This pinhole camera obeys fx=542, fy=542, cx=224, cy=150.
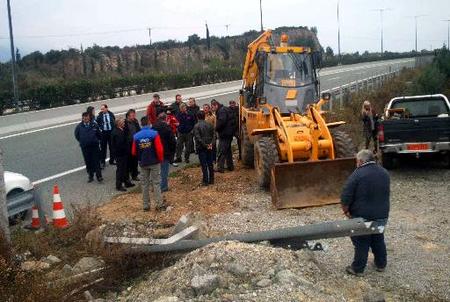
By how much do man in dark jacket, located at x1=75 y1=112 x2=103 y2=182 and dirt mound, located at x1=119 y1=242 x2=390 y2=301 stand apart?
6620mm

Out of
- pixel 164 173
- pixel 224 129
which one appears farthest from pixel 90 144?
pixel 224 129

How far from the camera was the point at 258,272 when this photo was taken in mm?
5840

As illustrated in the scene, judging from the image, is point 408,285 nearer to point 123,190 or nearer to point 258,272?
point 258,272

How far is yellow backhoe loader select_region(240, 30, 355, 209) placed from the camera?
10102mm

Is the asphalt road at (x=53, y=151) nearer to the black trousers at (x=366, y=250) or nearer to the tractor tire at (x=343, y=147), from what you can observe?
the black trousers at (x=366, y=250)

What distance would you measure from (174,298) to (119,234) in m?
2.54

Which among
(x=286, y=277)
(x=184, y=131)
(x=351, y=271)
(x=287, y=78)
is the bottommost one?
(x=351, y=271)

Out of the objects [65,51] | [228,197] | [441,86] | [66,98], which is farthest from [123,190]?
[65,51]

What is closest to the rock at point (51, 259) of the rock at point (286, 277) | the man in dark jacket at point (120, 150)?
the rock at point (286, 277)

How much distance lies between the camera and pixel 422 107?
570 inches

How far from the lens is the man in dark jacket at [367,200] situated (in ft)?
21.9

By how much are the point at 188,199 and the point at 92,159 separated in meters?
3.28

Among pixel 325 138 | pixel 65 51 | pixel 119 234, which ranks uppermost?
pixel 65 51

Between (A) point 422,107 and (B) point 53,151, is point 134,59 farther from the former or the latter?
(A) point 422,107
